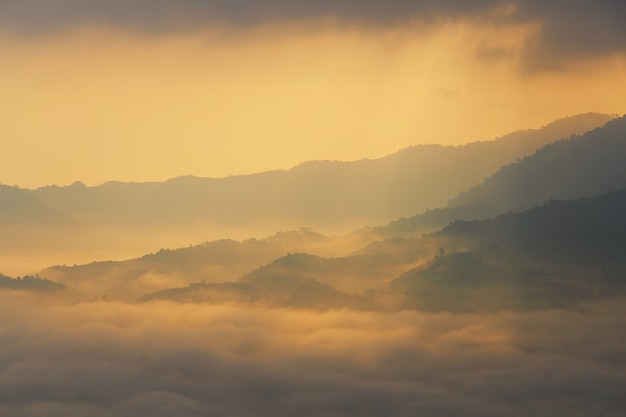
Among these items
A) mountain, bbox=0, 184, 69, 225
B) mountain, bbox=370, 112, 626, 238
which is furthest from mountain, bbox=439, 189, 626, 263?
mountain, bbox=0, 184, 69, 225

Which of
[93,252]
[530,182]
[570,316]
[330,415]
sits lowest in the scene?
[330,415]

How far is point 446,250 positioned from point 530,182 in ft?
37.7

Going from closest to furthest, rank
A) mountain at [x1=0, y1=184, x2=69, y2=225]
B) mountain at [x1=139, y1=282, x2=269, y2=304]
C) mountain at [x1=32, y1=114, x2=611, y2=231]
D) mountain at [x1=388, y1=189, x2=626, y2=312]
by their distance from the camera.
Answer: mountain at [x1=32, y1=114, x2=611, y2=231] < mountain at [x1=139, y1=282, x2=269, y2=304] < mountain at [x1=388, y1=189, x2=626, y2=312] < mountain at [x1=0, y1=184, x2=69, y2=225]

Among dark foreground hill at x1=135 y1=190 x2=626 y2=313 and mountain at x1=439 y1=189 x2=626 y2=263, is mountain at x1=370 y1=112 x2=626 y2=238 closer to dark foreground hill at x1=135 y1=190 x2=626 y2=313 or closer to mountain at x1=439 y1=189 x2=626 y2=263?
mountain at x1=439 y1=189 x2=626 y2=263

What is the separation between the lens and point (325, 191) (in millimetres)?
112500

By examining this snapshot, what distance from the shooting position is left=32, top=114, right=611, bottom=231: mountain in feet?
343

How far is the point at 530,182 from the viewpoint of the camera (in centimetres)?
11319

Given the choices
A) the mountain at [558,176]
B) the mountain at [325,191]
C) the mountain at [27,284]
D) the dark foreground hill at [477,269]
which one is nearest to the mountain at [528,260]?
the dark foreground hill at [477,269]

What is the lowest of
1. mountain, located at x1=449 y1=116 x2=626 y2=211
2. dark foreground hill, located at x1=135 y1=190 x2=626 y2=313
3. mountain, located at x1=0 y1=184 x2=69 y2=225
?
dark foreground hill, located at x1=135 y1=190 x2=626 y2=313

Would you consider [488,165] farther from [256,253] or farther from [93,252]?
[93,252]

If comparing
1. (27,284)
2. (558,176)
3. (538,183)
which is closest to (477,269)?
(538,183)

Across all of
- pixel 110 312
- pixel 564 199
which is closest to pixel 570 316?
pixel 564 199

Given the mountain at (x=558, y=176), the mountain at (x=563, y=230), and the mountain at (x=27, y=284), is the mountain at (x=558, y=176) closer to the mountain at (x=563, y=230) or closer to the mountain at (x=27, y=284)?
the mountain at (x=563, y=230)

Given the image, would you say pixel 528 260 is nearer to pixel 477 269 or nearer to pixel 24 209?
pixel 477 269
